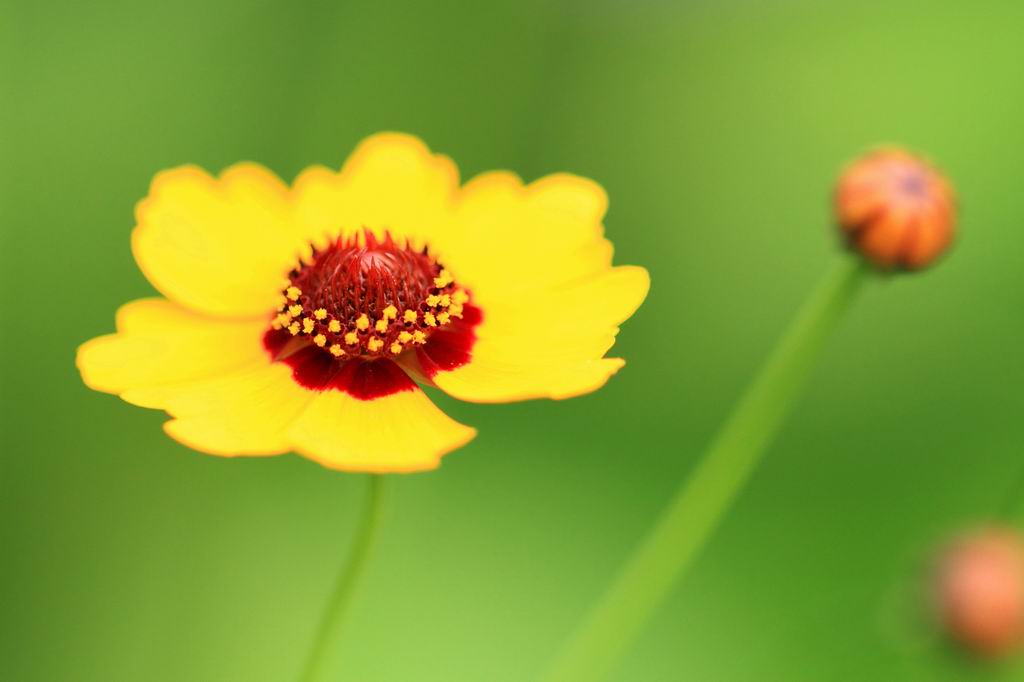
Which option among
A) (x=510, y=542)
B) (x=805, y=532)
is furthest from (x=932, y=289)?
(x=510, y=542)

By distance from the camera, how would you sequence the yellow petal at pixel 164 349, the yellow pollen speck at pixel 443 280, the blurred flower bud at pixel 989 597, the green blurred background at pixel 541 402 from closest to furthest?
the blurred flower bud at pixel 989 597 < the yellow petal at pixel 164 349 < the yellow pollen speck at pixel 443 280 < the green blurred background at pixel 541 402

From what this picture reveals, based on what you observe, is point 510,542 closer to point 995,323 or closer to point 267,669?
point 267,669

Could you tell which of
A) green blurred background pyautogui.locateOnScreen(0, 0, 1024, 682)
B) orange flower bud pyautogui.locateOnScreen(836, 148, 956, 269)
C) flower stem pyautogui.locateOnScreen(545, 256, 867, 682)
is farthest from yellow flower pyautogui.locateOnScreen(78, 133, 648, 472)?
green blurred background pyautogui.locateOnScreen(0, 0, 1024, 682)

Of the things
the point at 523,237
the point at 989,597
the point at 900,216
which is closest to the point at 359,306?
the point at 523,237

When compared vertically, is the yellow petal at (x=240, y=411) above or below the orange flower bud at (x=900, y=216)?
below

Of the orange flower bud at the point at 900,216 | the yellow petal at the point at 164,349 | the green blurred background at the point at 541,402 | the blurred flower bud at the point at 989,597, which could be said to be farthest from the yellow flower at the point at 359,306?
the green blurred background at the point at 541,402

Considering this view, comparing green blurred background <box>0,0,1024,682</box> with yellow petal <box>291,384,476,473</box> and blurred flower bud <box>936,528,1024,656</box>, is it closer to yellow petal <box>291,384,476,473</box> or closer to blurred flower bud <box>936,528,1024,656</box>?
blurred flower bud <box>936,528,1024,656</box>

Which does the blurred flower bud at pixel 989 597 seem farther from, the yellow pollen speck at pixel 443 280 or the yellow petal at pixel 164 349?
the yellow petal at pixel 164 349
